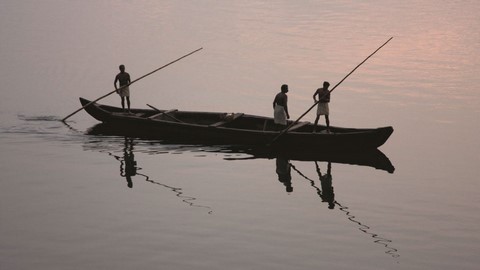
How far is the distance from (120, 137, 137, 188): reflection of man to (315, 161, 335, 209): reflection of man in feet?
13.6

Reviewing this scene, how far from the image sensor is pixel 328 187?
73.3 ft

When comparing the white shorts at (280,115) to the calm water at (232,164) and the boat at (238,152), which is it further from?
the calm water at (232,164)

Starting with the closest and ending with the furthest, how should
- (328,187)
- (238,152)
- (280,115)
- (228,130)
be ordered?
(328,187) < (238,152) < (228,130) < (280,115)

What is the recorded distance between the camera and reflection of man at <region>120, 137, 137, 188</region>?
22.6m

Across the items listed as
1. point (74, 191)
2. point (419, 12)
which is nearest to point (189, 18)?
point (419, 12)

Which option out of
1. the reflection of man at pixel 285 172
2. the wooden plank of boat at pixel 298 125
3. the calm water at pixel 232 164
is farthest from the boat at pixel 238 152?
the wooden plank of boat at pixel 298 125

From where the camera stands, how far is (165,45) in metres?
42.9

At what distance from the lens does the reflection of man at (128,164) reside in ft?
74.1

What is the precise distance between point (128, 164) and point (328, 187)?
4.72 metres

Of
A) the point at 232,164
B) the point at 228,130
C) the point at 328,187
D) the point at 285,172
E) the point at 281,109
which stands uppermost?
the point at 281,109

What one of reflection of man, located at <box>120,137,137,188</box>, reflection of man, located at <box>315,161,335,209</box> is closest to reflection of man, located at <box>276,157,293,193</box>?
reflection of man, located at <box>315,161,335,209</box>

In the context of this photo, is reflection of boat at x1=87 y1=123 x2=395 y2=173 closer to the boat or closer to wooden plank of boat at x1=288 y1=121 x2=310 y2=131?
the boat

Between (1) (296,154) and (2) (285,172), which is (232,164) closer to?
(2) (285,172)

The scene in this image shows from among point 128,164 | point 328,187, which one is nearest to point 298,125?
point 328,187
